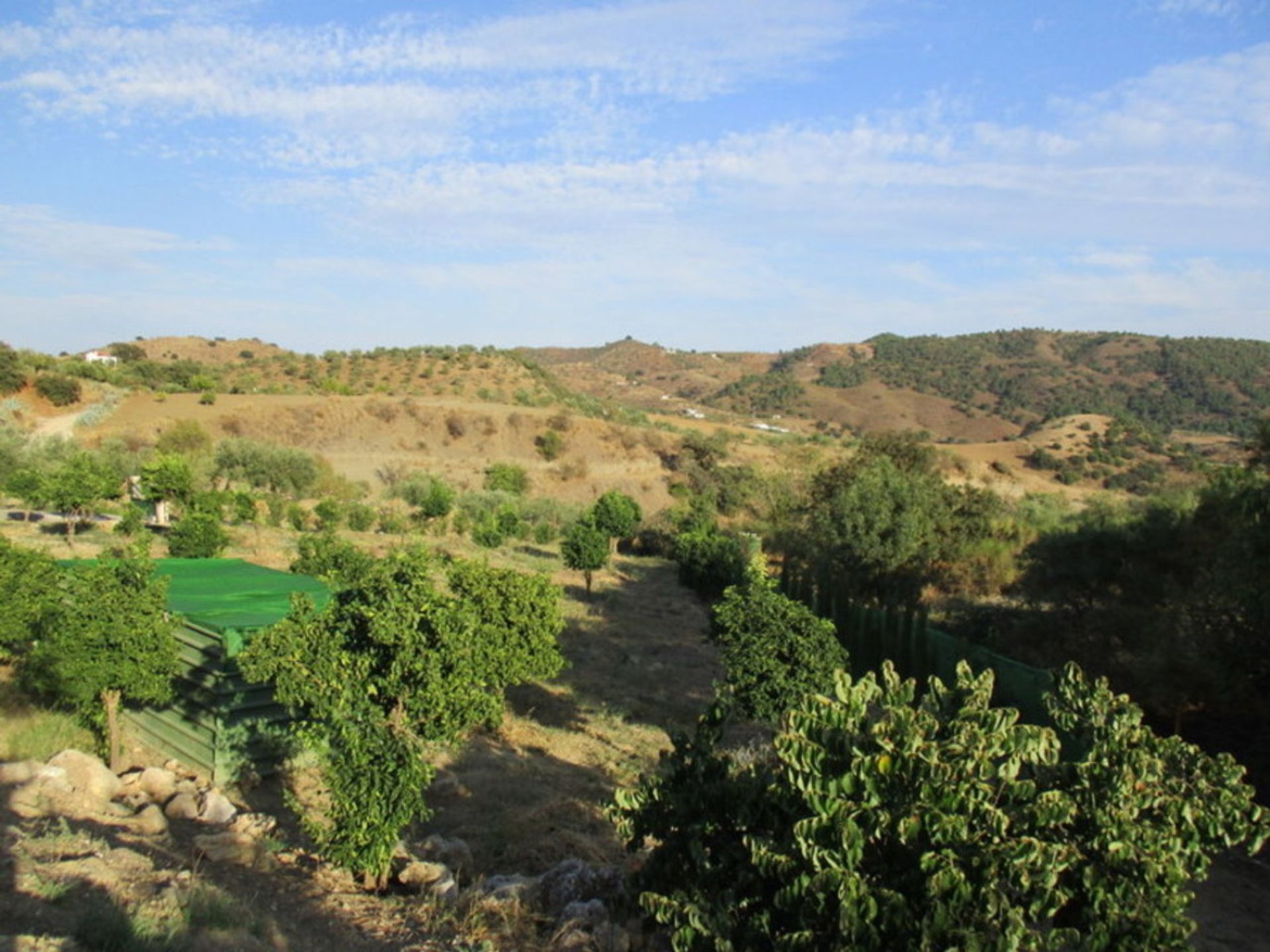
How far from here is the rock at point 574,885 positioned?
301 inches

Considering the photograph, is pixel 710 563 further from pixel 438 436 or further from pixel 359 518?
pixel 438 436

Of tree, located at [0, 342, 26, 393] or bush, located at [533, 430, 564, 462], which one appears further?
bush, located at [533, 430, 564, 462]

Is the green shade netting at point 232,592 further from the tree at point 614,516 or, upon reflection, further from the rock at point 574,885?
the tree at point 614,516

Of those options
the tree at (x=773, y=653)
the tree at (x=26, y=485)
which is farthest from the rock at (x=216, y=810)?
the tree at (x=26, y=485)

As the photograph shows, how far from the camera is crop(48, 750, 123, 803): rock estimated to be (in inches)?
365

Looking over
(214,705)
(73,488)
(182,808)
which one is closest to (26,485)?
(73,488)

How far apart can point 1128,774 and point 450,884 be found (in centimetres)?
574

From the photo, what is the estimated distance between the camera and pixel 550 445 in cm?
5638

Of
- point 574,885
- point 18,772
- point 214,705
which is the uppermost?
point 214,705

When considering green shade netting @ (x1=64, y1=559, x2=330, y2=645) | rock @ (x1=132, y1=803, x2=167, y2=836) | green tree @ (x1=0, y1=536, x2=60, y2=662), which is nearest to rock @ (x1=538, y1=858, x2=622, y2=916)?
rock @ (x1=132, y1=803, x2=167, y2=836)

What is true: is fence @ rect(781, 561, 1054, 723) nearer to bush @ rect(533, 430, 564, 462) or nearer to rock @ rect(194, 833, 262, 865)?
rock @ rect(194, 833, 262, 865)

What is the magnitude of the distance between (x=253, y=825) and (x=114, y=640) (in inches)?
94.0

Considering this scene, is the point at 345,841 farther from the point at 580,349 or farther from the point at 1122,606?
the point at 580,349

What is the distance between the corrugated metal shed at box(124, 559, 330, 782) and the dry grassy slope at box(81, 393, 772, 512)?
3687cm
